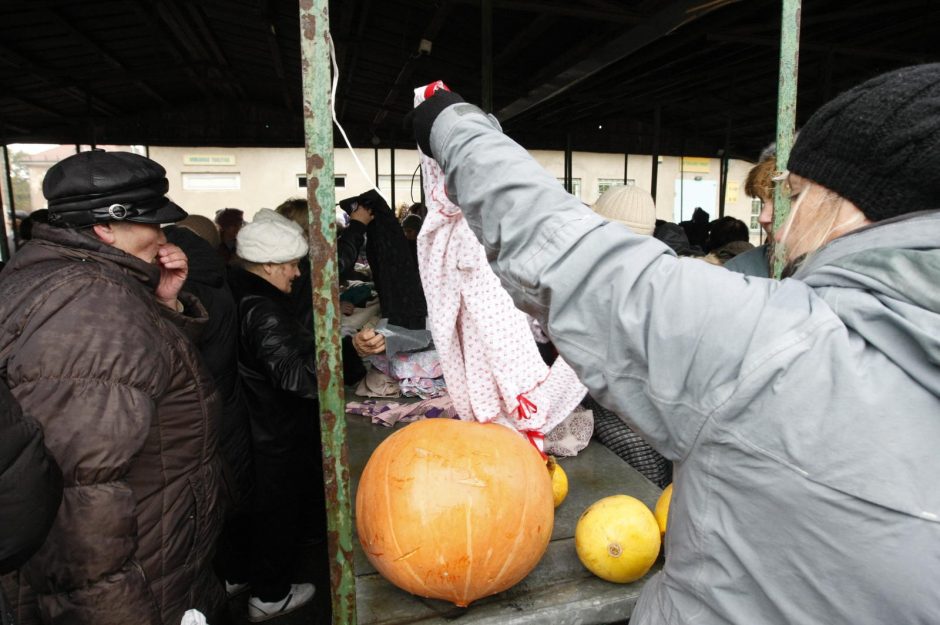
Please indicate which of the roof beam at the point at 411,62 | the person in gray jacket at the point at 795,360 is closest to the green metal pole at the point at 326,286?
the person in gray jacket at the point at 795,360

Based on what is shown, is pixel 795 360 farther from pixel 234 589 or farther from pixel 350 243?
pixel 234 589

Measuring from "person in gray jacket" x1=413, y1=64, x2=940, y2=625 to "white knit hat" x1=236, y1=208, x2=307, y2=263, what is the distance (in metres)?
2.28

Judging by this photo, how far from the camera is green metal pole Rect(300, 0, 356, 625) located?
1247 mm

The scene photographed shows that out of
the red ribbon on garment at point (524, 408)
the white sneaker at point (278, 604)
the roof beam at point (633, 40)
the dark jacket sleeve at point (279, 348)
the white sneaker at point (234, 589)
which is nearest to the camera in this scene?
the red ribbon on garment at point (524, 408)

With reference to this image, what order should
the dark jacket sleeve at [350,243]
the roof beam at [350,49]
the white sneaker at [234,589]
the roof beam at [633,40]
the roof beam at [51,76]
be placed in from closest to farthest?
the white sneaker at [234,589], the dark jacket sleeve at [350,243], the roof beam at [633,40], the roof beam at [350,49], the roof beam at [51,76]

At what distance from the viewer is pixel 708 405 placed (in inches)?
30.1

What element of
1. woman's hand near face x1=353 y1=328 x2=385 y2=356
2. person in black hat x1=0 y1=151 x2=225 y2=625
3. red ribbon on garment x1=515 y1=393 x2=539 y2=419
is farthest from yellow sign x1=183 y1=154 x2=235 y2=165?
red ribbon on garment x1=515 y1=393 x2=539 y2=419

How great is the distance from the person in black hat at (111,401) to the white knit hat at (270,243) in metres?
1.02

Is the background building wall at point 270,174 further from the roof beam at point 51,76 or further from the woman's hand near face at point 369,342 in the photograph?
the woman's hand near face at point 369,342

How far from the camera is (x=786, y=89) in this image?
1.80 meters

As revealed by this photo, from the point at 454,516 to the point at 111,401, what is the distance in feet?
3.12

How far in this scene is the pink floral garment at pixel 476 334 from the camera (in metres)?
1.90

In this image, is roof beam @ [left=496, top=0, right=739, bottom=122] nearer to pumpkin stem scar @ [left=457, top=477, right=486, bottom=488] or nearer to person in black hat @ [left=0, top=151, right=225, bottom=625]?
pumpkin stem scar @ [left=457, top=477, right=486, bottom=488]

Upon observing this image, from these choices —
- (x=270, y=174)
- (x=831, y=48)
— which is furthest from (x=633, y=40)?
(x=270, y=174)
